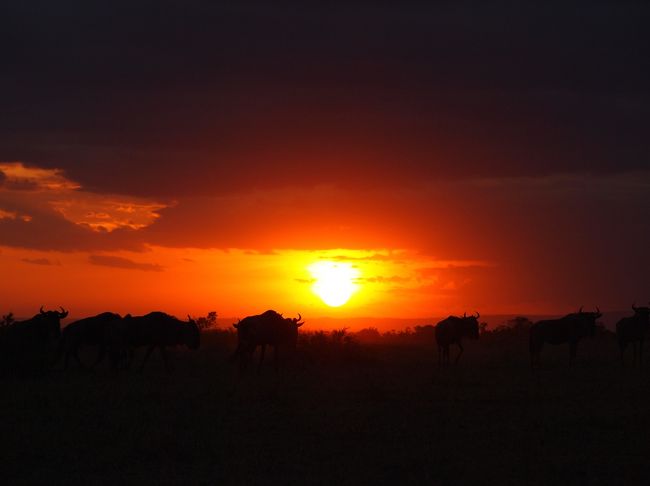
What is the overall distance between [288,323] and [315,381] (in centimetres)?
374

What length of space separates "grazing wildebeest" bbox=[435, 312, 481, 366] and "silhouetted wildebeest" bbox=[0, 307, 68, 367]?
494 inches

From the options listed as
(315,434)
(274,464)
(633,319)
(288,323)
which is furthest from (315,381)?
(633,319)

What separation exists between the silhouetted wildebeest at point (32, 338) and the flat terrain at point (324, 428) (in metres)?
0.65

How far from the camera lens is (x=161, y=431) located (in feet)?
44.8

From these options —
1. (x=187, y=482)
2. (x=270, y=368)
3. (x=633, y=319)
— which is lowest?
(x=187, y=482)

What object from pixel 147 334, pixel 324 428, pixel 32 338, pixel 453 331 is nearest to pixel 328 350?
pixel 453 331

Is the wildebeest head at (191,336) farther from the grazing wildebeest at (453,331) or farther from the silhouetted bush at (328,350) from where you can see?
the grazing wildebeest at (453,331)

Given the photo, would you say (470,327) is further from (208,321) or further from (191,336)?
(208,321)

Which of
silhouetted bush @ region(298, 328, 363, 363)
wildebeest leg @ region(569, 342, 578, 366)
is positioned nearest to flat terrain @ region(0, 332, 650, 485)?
wildebeest leg @ region(569, 342, 578, 366)

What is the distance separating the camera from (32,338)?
23453 millimetres

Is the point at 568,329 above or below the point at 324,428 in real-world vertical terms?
above

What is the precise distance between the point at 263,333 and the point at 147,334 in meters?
3.40

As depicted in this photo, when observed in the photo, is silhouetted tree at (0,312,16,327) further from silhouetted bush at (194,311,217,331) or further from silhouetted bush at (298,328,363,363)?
silhouetted bush at (194,311,217,331)

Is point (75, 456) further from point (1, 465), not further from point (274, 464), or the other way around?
point (274, 464)
